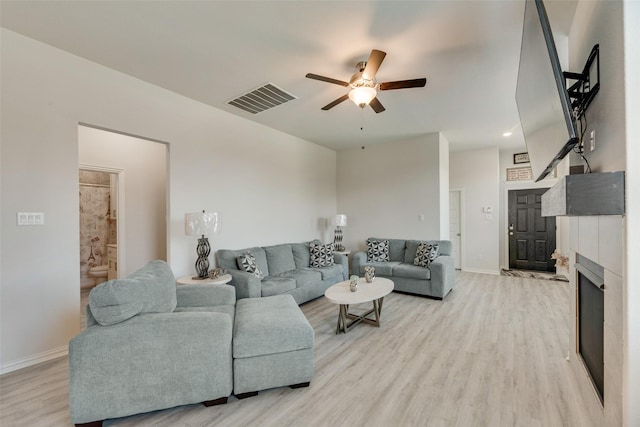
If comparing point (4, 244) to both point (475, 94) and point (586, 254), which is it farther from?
point (475, 94)

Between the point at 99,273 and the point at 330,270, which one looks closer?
the point at 330,270

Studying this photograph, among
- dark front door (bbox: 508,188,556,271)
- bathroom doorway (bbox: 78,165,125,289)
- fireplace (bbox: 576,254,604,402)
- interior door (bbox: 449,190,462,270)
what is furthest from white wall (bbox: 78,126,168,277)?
dark front door (bbox: 508,188,556,271)

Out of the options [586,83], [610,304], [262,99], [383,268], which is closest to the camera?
[610,304]

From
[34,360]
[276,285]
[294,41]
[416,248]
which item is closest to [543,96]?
[294,41]

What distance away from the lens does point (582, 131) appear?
1.63 metres

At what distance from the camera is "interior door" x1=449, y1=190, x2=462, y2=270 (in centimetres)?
629

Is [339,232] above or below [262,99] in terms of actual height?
below

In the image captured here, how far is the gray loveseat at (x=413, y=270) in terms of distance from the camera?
409 cm

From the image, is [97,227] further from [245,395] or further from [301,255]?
[245,395]

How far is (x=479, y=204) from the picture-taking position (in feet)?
19.9

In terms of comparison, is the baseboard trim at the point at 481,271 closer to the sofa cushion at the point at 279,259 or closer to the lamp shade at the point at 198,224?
the sofa cushion at the point at 279,259

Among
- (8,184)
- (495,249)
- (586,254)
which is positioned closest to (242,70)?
(8,184)

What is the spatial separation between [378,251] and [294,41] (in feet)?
12.1

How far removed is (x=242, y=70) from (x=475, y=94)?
273 centimetres
